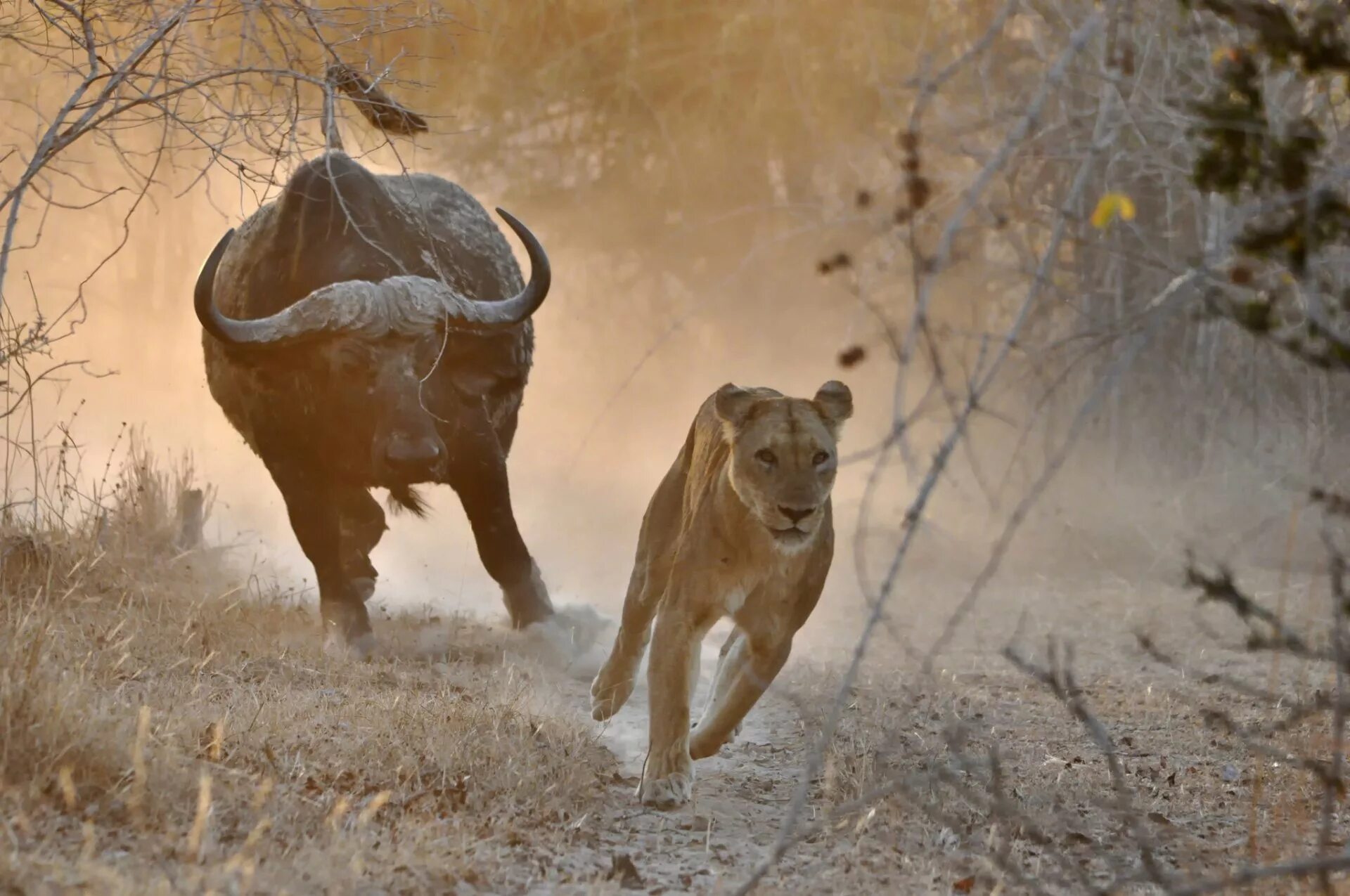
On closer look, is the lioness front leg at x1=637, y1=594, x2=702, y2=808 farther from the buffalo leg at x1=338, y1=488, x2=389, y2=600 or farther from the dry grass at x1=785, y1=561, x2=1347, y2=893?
the buffalo leg at x1=338, y1=488, x2=389, y2=600

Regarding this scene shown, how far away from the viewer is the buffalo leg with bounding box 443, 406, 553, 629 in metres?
7.54

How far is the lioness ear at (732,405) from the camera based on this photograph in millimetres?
4910

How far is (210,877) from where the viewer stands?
10.2 feet

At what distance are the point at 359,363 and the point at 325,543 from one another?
0.94 meters

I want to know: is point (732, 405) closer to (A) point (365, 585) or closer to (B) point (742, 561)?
(B) point (742, 561)

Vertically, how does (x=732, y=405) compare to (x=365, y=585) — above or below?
above

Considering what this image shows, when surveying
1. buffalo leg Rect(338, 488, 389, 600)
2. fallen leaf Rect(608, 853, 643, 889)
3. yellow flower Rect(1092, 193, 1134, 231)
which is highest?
yellow flower Rect(1092, 193, 1134, 231)

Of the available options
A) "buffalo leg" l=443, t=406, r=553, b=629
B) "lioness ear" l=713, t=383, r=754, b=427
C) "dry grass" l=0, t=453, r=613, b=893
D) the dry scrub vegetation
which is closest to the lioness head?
"lioness ear" l=713, t=383, r=754, b=427

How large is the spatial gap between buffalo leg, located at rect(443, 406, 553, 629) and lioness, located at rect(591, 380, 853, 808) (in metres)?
2.53

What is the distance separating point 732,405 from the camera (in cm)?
493

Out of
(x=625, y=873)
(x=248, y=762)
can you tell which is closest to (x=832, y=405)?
(x=625, y=873)

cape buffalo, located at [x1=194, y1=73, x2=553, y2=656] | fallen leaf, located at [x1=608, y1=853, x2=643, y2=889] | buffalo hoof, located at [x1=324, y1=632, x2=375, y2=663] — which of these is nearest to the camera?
fallen leaf, located at [x1=608, y1=853, x2=643, y2=889]

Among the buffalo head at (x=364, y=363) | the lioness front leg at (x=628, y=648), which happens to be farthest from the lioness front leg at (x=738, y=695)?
the buffalo head at (x=364, y=363)

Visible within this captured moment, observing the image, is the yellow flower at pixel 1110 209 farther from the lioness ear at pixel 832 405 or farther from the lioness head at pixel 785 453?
the lioness ear at pixel 832 405
